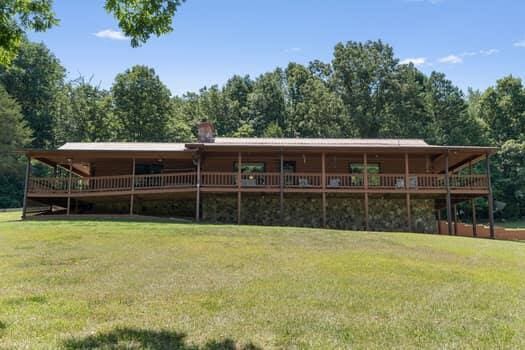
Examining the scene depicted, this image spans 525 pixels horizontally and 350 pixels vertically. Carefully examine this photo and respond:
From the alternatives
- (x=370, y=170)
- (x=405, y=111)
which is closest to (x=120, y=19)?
(x=370, y=170)

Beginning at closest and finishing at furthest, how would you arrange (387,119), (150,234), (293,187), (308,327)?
(308,327) < (150,234) < (293,187) < (387,119)

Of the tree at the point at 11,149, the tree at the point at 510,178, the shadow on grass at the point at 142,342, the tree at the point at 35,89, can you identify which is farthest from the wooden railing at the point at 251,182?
the tree at the point at 35,89

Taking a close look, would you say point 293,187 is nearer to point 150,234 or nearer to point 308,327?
point 150,234

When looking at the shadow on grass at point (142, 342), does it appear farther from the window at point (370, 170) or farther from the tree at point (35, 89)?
the tree at point (35, 89)

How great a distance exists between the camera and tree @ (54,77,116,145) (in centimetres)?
4084

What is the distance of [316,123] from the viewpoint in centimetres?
4172

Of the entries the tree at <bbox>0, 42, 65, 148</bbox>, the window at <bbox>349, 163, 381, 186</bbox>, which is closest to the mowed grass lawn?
the window at <bbox>349, 163, 381, 186</bbox>

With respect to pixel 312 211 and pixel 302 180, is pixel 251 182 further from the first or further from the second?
pixel 312 211

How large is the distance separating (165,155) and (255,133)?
2723 centimetres

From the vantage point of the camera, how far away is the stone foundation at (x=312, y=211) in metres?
Result: 19.9

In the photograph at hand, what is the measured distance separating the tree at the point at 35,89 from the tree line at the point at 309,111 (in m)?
0.10

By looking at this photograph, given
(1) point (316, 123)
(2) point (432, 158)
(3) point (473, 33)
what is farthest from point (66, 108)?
(3) point (473, 33)

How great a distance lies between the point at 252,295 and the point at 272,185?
1305cm

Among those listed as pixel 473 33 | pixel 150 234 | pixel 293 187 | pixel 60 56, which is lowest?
pixel 150 234
